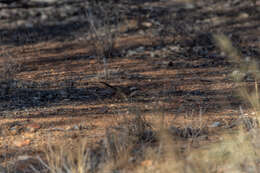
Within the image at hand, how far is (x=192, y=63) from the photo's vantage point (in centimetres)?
510

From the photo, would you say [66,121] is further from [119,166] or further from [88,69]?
[88,69]

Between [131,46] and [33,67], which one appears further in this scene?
[131,46]

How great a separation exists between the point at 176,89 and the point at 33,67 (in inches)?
84.3

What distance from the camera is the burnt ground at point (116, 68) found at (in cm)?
309

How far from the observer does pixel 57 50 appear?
6.25m

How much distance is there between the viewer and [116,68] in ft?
16.2

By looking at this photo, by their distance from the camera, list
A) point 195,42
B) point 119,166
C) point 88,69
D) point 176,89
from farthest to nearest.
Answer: point 195,42 < point 88,69 < point 176,89 < point 119,166

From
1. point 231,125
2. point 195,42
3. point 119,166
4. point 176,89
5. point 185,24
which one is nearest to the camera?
point 119,166

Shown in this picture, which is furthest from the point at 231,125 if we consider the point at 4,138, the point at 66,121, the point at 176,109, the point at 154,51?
the point at 154,51

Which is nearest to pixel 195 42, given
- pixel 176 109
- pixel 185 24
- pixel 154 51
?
pixel 154 51

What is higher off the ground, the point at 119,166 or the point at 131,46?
the point at 131,46

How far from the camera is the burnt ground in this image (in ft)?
10.1

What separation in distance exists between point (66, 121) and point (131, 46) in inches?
123

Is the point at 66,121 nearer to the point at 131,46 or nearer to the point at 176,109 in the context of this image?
the point at 176,109
